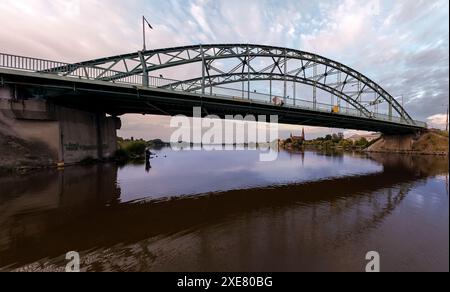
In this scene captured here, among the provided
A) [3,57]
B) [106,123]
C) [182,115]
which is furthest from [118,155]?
[3,57]

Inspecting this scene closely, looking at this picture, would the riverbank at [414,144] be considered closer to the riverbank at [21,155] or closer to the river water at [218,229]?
the river water at [218,229]

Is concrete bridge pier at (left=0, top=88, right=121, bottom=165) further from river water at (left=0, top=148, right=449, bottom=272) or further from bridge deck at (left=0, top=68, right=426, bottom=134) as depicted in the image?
river water at (left=0, top=148, right=449, bottom=272)

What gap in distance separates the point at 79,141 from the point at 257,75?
3326 cm

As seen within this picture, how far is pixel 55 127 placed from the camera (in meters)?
26.5

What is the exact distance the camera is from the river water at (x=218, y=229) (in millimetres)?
6336

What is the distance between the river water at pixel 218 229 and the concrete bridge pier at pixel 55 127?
37.5 feet

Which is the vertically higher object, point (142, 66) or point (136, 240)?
point (142, 66)

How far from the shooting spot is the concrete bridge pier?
23500 millimetres

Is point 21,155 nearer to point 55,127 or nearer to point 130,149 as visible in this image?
point 55,127

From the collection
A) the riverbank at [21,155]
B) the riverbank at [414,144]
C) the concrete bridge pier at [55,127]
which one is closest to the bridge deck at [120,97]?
the concrete bridge pier at [55,127]

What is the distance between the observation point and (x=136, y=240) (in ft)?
25.7

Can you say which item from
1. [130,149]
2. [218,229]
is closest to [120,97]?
[130,149]

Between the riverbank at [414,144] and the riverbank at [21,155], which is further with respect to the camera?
the riverbank at [414,144]

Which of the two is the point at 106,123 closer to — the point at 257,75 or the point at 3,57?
the point at 3,57
